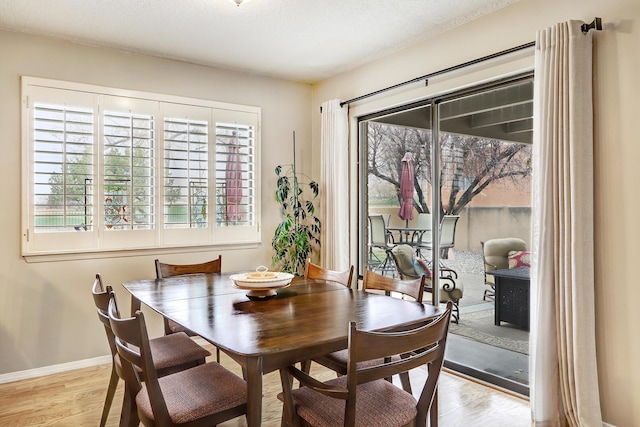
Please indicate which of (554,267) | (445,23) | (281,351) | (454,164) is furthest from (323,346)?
(445,23)

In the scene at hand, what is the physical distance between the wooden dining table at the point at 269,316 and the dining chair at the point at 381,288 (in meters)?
0.14

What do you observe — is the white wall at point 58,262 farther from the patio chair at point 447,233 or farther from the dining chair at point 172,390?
the patio chair at point 447,233

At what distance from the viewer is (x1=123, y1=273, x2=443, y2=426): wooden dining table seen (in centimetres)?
162

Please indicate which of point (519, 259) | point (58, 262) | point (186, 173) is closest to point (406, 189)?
point (519, 259)

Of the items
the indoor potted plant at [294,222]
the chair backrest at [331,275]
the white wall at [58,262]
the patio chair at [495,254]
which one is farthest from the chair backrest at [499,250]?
the white wall at [58,262]

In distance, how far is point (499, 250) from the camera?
10.6ft

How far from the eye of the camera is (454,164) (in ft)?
11.5

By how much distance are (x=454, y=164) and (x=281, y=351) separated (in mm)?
2417

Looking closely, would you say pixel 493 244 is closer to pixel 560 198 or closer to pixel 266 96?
pixel 560 198

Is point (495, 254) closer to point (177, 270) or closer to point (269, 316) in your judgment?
point (269, 316)

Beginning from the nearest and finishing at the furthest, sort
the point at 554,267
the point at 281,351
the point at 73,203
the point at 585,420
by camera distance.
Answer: the point at 281,351, the point at 585,420, the point at 554,267, the point at 73,203

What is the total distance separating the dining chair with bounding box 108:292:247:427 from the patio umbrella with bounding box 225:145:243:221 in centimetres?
227

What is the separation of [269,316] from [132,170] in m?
2.30

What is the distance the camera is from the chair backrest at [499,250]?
123 inches
